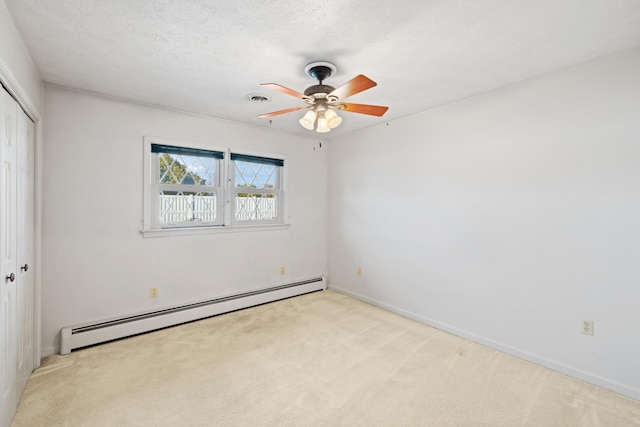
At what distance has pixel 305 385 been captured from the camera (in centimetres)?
216

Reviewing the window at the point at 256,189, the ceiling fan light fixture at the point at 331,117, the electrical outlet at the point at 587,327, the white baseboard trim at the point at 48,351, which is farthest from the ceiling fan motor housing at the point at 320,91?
the white baseboard trim at the point at 48,351

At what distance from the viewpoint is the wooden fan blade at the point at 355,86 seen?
172cm

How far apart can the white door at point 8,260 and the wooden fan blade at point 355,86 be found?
1.97 meters

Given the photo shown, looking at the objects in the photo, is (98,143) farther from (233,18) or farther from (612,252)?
(612,252)

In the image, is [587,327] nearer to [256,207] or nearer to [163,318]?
[256,207]

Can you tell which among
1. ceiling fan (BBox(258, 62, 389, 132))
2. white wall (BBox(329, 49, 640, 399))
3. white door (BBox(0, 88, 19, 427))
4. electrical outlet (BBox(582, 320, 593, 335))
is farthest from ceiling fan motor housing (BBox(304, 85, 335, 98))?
electrical outlet (BBox(582, 320, 593, 335))

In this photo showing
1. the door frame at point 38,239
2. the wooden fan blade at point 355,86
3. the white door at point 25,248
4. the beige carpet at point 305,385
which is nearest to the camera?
the wooden fan blade at point 355,86

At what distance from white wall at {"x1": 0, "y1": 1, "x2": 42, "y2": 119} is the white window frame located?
919 mm

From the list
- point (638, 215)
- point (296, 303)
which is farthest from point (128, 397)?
point (638, 215)

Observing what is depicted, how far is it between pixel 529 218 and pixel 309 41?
7.64 ft

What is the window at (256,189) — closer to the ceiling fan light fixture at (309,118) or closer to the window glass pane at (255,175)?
the window glass pane at (255,175)

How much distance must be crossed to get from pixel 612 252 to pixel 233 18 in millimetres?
3059

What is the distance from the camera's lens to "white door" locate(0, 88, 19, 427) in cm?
164

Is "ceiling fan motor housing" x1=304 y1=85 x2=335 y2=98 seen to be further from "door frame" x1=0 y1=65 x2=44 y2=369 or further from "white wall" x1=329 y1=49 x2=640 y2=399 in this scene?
"door frame" x1=0 y1=65 x2=44 y2=369
